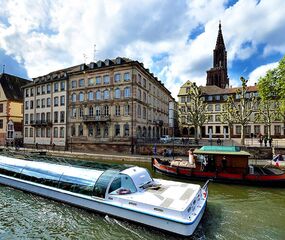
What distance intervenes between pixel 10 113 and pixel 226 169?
4377cm

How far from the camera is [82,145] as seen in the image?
33969mm

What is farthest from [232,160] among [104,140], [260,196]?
[104,140]

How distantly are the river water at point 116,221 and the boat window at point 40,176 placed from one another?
2.98 feet

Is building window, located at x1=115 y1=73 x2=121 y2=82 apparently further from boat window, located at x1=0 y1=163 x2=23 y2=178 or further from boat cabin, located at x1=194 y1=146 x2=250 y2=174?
boat window, located at x1=0 y1=163 x2=23 y2=178

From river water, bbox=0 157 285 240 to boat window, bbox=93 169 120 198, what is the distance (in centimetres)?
102

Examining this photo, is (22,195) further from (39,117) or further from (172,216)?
(39,117)

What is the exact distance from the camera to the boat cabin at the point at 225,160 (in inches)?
614

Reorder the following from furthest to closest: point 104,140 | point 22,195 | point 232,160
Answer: point 104,140 < point 232,160 < point 22,195

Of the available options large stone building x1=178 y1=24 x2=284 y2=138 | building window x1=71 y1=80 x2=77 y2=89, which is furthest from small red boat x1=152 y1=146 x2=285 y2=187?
large stone building x1=178 y1=24 x2=284 y2=138

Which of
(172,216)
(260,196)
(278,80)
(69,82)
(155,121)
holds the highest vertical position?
(69,82)

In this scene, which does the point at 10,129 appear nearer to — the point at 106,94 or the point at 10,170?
the point at 106,94

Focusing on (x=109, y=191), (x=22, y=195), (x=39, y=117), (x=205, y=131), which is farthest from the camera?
(x=205, y=131)

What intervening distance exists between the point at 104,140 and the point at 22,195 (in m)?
20.2

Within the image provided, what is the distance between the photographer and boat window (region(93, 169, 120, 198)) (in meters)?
9.31
